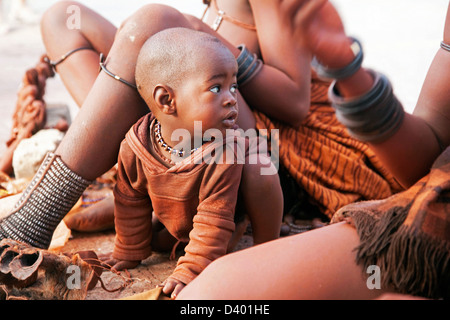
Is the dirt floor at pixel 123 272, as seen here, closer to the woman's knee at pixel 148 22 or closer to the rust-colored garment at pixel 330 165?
the rust-colored garment at pixel 330 165

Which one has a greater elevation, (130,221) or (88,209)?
(130,221)

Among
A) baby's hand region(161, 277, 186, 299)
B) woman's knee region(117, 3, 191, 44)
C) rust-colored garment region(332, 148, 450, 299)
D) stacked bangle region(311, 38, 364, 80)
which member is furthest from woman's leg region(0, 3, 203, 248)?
rust-colored garment region(332, 148, 450, 299)

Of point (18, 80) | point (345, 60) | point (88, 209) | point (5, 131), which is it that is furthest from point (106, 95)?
point (18, 80)

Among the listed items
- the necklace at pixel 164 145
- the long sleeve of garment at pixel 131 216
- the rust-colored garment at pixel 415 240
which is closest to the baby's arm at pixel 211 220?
the necklace at pixel 164 145

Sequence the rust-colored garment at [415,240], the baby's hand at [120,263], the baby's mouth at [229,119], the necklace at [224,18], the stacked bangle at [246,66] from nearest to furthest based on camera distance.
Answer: the rust-colored garment at [415,240], the baby's mouth at [229,119], the baby's hand at [120,263], the stacked bangle at [246,66], the necklace at [224,18]

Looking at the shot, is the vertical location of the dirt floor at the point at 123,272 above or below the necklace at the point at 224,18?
below

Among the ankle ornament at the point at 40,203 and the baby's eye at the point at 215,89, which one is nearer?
the baby's eye at the point at 215,89

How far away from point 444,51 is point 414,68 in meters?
4.66

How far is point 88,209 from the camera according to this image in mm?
2402

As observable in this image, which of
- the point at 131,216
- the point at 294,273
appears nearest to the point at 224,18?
the point at 131,216

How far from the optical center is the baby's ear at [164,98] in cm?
176

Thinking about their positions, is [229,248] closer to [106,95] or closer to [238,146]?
[238,146]

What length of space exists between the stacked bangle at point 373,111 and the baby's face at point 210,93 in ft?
1.50

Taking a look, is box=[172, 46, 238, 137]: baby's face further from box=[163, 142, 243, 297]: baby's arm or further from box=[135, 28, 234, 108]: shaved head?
box=[163, 142, 243, 297]: baby's arm
